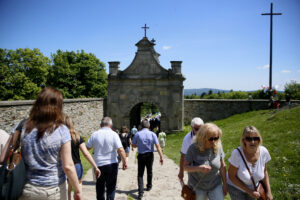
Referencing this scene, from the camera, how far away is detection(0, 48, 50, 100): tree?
22656mm

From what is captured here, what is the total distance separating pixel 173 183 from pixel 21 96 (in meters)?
22.2

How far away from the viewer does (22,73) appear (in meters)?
23.5

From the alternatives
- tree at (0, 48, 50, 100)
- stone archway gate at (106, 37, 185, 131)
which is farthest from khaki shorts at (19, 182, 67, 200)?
tree at (0, 48, 50, 100)

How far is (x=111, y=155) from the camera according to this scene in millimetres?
4102

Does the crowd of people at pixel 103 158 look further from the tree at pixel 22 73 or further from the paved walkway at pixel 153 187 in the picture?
the tree at pixel 22 73

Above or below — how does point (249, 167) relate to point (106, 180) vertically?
above

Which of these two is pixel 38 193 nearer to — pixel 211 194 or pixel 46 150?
pixel 46 150

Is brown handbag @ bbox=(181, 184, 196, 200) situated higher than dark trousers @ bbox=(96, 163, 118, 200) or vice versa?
brown handbag @ bbox=(181, 184, 196, 200)

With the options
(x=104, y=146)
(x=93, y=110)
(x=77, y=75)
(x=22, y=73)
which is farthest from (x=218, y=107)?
(x=22, y=73)

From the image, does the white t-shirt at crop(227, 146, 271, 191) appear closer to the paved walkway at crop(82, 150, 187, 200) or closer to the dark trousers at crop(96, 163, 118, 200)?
the dark trousers at crop(96, 163, 118, 200)

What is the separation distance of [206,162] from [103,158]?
200 cm

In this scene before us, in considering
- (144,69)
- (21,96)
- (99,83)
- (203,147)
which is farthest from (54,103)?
(99,83)

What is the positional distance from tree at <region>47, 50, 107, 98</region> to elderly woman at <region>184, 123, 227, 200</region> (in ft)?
84.0

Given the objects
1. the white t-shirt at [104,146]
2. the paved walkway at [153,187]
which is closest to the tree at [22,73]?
the paved walkway at [153,187]
